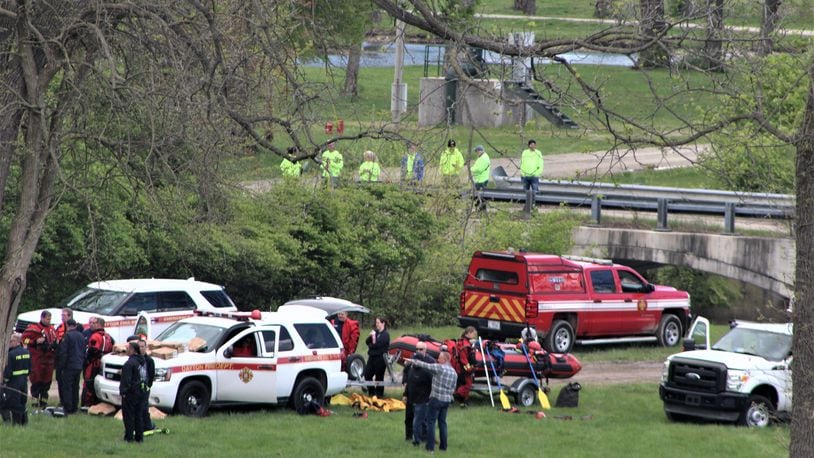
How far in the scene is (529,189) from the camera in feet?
107

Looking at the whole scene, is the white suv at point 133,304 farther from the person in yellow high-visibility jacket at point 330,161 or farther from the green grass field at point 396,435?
the person in yellow high-visibility jacket at point 330,161

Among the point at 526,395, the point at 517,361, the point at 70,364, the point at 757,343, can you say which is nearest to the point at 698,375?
the point at 757,343

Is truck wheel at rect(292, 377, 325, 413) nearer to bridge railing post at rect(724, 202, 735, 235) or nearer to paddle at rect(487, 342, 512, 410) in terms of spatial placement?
paddle at rect(487, 342, 512, 410)

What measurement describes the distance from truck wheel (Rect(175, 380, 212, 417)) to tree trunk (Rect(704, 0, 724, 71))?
34.2 feet

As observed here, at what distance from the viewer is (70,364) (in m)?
19.2

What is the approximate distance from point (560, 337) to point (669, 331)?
13.1 feet

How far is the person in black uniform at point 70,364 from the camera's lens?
1927 centimetres

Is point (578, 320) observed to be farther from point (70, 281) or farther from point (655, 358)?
point (70, 281)

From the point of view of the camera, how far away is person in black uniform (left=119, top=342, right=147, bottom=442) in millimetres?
17656

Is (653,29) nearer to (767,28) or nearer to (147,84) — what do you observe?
(767,28)

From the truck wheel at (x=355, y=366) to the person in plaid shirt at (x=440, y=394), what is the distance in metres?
4.86

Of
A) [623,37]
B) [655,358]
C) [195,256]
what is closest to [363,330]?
[195,256]

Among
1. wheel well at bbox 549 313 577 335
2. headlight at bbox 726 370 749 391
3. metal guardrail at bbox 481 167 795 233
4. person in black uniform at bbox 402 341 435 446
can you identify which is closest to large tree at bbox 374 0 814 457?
person in black uniform at bbox 402 341 435 446

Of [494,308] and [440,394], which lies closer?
[440,394]
